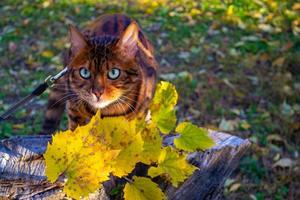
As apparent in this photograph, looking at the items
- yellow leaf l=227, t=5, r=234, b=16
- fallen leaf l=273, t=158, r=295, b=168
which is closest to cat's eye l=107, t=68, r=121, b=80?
fallen leaf l=273, t=158, r=295, b=168

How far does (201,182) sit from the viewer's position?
203 centimetres

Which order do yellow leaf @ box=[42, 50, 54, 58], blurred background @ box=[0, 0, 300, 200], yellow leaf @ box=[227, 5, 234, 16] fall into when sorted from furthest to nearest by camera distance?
yellow leaf @ box=[227, 5, 234, 16] < yellow leaf @ box=[42, 50, 54, 58] < blurred background @ box=[0, 0, 300, 200]

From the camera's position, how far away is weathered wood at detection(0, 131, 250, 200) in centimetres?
164

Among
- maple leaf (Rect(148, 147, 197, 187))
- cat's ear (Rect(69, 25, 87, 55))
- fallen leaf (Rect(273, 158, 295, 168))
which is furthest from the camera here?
fallen leaf (Rect(273, 158, 295, 168))

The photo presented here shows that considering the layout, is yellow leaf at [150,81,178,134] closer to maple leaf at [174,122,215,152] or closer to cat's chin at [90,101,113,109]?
maple leaf at [174,122,215,152]

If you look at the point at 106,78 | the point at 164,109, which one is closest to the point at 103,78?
the point at 106,78

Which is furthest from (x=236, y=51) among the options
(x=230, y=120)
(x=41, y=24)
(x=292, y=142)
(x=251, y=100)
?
(x=41, y=24)

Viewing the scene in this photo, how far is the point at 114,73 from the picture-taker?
78.1 inches

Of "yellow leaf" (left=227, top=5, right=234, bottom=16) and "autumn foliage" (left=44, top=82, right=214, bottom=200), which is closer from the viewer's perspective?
"autumn foliage" (left=44, top=82, right=214, bottom=200)

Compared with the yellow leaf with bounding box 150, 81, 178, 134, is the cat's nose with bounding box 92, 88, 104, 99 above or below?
below

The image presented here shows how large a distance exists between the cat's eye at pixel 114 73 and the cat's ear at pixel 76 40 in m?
0.15

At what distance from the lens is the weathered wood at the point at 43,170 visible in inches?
64.4

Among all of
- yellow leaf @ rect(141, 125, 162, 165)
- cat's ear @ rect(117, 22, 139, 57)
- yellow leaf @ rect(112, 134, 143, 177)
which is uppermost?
cat's ear @ rect(117, 22, 139, 57)

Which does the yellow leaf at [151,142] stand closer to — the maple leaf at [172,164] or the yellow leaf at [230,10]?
the maple leaf at [172,164]
